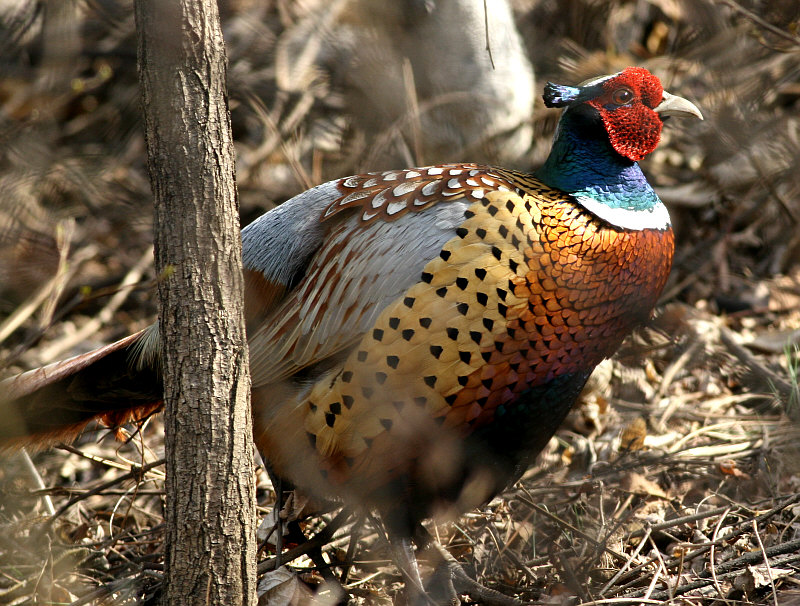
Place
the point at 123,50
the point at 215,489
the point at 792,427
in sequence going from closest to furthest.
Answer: the point at 215,489
the point at 792,427
the point at 123,50

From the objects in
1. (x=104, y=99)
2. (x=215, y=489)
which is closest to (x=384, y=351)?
(x=215, y=489)

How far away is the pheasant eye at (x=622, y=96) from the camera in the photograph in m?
3.10

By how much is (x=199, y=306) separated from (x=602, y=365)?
2749 mm

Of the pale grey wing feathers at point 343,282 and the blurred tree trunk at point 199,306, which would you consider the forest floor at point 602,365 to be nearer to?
the blurred tree trunk at point 199,306

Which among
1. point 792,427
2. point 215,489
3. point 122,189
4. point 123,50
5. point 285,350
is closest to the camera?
point 215,489

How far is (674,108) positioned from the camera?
10.4 ft

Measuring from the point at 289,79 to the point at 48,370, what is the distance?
338cm

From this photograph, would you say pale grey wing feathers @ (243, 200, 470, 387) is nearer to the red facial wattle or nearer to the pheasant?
the pheasant

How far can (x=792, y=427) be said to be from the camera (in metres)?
3.61

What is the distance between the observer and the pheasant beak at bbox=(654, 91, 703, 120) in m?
3.16

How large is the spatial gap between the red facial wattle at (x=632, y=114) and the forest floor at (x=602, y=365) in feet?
1.99

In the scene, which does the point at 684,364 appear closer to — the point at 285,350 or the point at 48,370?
the point at 285,350

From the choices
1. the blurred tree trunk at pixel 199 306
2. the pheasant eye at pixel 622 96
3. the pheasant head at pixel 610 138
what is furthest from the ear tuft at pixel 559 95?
the blurred tree trunk at pixel 199 306

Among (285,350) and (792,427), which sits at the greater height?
(285,350)
